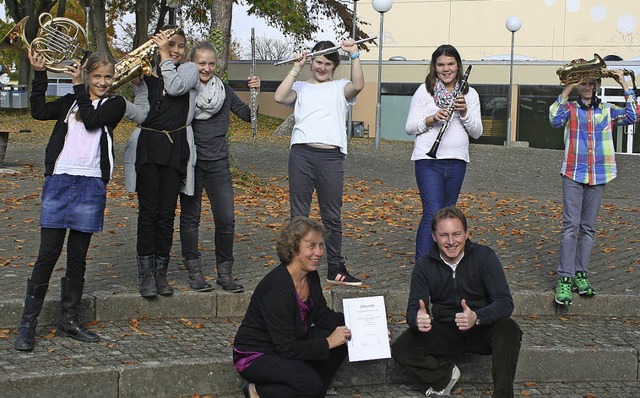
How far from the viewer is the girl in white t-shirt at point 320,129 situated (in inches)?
280

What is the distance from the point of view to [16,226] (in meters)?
9.73

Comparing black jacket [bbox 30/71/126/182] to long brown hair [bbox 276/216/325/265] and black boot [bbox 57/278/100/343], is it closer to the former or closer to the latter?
black boot [bbox 57/278/100/343]

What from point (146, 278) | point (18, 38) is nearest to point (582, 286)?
point (146, 278)

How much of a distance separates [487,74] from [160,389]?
3075 cm

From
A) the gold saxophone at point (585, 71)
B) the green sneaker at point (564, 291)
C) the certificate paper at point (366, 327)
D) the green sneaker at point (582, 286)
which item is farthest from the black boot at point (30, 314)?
the gold saxophone at point (585, 71)

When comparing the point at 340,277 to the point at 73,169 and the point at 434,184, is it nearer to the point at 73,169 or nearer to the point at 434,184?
the point at 434,184

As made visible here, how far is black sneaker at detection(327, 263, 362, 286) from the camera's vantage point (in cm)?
732

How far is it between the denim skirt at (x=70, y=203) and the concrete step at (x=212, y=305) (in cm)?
78

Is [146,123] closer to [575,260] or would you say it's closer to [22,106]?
[575,260]

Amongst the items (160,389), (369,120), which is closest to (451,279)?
(160,389)

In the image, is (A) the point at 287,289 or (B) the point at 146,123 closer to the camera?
(A) the point at 287,289

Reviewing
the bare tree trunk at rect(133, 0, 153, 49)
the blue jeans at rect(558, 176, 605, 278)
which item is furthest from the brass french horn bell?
the bare tree trunk at rect(133, 0, 153, 49)

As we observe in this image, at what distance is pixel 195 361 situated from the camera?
18.7 ft

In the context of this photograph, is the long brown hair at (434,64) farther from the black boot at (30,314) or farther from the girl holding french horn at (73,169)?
the black boot at (30,314)
